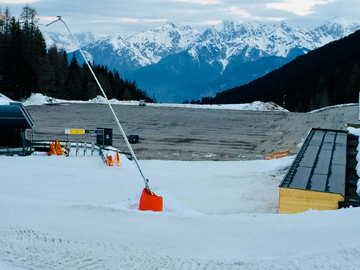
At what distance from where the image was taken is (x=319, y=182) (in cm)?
1234

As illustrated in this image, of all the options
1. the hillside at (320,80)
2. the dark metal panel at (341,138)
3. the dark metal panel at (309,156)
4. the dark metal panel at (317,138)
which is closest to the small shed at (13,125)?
the dark metal panel at (309,156)

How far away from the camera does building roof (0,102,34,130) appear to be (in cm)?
2353

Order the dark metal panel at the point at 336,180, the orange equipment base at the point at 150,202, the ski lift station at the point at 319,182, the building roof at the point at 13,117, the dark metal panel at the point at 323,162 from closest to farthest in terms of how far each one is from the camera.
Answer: the orange equipment base at the point at 150,202, the ski lift station at the point at 319,182, the dark metal panel at the point at 336,180, the dark metal panel at the point at 323,162, the building roof at the point at 13,117

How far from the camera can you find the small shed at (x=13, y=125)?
927 inches

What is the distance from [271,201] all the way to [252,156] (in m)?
18.6

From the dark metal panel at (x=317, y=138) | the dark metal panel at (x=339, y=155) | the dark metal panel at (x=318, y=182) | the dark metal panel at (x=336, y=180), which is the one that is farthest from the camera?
the dark metal panel at (x=317, y=138)

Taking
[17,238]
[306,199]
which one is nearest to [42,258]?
[17,238]

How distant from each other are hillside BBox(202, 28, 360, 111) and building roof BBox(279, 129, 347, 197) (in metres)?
85.8

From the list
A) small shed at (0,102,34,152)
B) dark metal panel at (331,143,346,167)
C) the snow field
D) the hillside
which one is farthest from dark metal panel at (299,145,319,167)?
the hillside

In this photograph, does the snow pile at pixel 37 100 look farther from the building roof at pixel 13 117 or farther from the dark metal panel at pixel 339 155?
the dark metal panel at pixel 339 155

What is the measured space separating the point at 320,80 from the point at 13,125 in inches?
4027

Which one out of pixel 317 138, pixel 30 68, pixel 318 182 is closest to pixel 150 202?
pixel 318 182

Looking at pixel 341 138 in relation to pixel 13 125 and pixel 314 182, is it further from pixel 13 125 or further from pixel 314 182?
pixel 13 125

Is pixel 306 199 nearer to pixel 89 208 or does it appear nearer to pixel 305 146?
pixel 89 208
